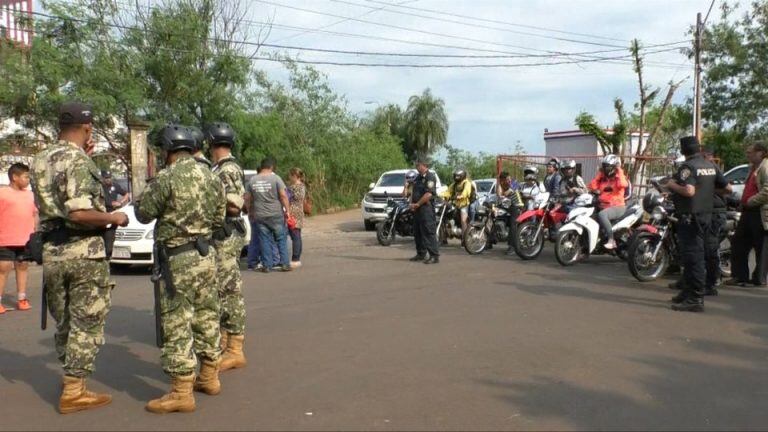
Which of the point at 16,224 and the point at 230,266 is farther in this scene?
the point at 16,224

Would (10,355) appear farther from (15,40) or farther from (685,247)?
(15,40)

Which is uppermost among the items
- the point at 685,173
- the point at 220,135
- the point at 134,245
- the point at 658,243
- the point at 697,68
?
the point at 697,68

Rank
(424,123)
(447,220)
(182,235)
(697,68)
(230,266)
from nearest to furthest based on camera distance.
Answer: (182,235) < (230,266) < (447,220) < (697,68) < (424,123)

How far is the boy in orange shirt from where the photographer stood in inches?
330

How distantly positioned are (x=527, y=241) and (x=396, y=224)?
3826 millimetres

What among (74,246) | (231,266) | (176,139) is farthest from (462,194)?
(74,246)

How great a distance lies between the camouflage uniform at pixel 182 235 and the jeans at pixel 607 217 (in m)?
7.70

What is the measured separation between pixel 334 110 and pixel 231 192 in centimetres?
2503

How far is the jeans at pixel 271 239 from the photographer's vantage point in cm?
1121

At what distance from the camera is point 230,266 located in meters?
5.70

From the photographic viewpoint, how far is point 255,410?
4.72m

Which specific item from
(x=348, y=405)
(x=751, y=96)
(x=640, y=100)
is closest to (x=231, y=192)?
(x=348, y=405)

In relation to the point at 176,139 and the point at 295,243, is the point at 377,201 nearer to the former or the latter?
the point at 295,243

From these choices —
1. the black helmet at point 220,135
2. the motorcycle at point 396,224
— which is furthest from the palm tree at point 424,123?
the black helmet at point 220,135
